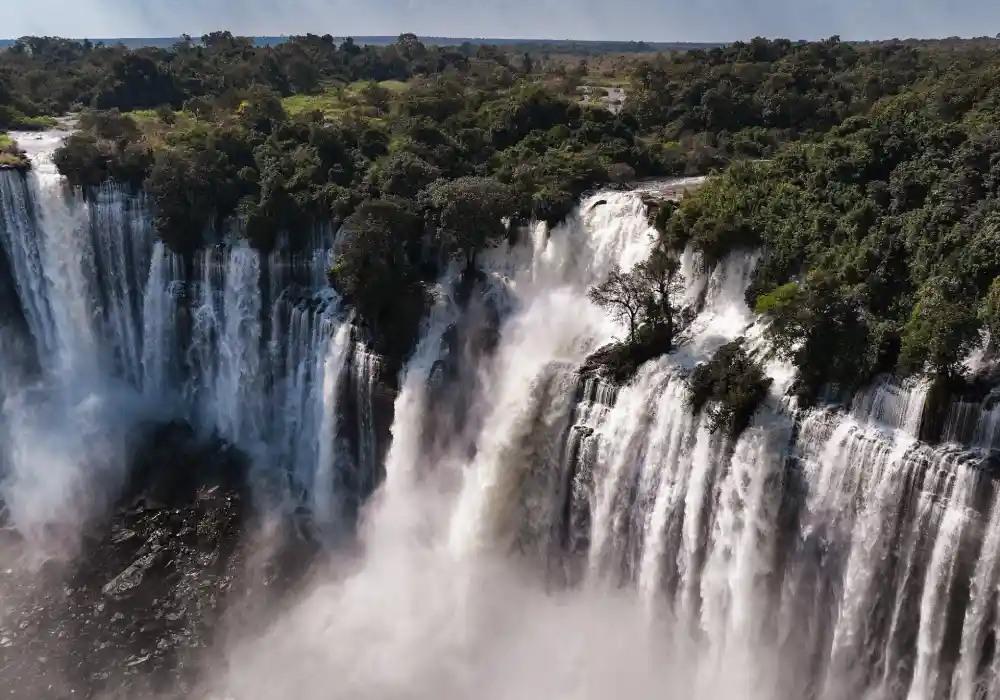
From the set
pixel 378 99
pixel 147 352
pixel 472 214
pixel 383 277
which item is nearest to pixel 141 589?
pixel 147 352

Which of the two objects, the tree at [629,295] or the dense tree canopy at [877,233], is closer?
the dense tree canopy at [877,233]

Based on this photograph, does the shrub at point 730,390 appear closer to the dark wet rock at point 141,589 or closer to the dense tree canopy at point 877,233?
the dense tree canopy at point 877,233

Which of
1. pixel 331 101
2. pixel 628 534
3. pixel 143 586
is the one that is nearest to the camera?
pixel 628 534

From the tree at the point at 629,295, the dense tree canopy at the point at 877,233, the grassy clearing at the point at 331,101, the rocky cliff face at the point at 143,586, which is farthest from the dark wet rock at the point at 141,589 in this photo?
the grassy clearing at the point at 331,101

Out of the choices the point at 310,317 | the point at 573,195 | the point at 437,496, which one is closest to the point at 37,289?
the point at 310,317

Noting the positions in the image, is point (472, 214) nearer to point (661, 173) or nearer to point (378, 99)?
point (661, 173)

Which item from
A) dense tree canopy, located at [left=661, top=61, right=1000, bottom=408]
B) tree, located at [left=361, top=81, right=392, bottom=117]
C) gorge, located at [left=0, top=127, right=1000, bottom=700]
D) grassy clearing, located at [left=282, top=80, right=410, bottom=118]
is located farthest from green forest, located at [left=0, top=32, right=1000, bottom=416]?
gorge, located at [left=0, top=127, right=1000, bottom=700]

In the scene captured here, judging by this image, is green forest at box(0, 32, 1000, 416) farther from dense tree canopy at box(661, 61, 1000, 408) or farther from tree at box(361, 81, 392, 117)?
tree at box(361, 81, 392, 117)
